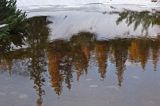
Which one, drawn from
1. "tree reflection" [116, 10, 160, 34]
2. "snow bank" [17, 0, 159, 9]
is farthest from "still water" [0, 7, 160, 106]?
"snow bank" [17, 0, 159, 9]

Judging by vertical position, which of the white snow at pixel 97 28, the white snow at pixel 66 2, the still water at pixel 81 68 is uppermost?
the white snow at pixel 66 2

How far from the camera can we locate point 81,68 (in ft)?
66.1

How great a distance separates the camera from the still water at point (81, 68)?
49.7 feet

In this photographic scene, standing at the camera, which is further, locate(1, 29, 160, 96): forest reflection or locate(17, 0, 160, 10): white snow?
locate(17, 0, 160, 10): white snow

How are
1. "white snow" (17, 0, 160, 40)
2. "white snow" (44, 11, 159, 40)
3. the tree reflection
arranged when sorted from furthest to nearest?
the tree reflection < "white snow" (17, 0, 160, 40) < "white snow" (44, 11, 159, 40)

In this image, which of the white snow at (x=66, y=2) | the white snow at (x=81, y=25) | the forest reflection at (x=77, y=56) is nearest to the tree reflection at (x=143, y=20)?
the white snow at (x=81, y=25)

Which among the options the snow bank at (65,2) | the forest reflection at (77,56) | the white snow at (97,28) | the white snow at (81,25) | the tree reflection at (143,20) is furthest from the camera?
the snow bank at (65,2)

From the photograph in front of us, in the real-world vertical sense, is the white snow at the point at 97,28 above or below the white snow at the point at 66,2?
below

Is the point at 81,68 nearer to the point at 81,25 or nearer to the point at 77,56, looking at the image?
the point at 77,56

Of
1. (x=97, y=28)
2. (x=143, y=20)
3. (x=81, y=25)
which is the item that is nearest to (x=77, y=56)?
(x=97, y=28)

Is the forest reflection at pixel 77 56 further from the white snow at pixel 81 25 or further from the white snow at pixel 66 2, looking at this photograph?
the white snow at pixel 66 2

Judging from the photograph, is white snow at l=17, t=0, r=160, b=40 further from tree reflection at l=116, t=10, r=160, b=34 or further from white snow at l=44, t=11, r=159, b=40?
tree reflection at l=116, t=10, r=160, b=34

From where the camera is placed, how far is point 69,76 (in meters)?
18.4

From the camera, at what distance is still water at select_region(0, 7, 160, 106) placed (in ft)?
49.7
